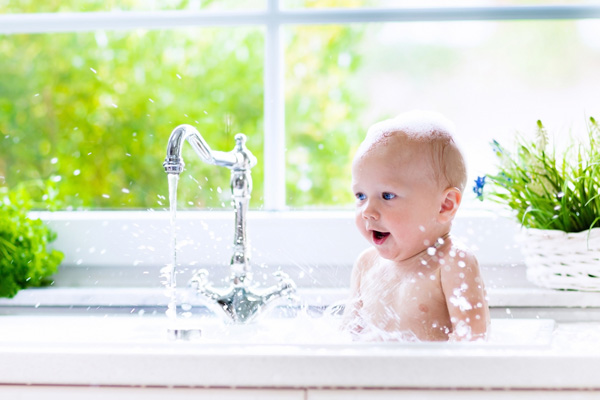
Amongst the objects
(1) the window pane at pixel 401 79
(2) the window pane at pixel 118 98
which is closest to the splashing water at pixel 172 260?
(1) the window pane at pixel 401 79

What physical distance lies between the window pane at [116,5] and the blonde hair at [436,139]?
154 cm

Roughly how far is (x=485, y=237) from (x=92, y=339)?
0.99 m

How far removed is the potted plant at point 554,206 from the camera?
1489mm

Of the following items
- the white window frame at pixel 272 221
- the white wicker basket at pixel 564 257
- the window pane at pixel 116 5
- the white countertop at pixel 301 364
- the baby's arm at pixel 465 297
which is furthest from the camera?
the window pane at pixel 116 5

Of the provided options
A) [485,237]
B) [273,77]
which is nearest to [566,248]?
[485,237]

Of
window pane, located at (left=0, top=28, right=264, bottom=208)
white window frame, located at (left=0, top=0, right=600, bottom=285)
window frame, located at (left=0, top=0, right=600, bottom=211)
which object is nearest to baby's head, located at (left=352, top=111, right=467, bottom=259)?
white window frame, located at (left=0, top=0, right=600, bottom=285)

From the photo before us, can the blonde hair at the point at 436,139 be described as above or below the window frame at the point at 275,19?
below

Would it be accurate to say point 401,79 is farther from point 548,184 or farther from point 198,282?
point 198,282

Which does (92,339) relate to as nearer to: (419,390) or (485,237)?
(419,390)

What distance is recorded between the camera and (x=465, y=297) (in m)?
1.25

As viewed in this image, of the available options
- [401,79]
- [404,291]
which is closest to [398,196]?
[404,291]

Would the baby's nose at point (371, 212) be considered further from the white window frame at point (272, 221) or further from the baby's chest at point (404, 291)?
the white window frame at point (272, 221)

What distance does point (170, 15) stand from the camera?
183 centimetres

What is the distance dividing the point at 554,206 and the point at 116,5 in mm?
1953
